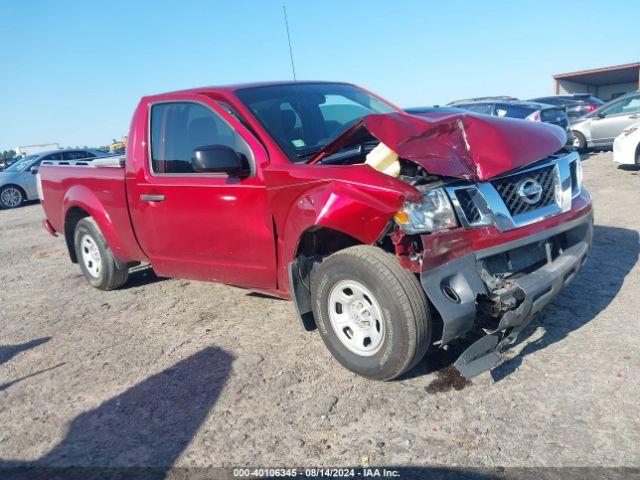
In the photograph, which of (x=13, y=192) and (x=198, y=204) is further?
(x=13, y=192)

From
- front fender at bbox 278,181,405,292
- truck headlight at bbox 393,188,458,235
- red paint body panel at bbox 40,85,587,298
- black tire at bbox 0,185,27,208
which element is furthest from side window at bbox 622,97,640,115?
black tire at bbox 0,185,27,208

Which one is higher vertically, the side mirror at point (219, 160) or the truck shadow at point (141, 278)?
the side mirror at point (219, 160)

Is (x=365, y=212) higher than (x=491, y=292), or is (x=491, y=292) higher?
(x=365, y=212)

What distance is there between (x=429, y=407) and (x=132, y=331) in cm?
274

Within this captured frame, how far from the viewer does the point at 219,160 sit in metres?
3.71

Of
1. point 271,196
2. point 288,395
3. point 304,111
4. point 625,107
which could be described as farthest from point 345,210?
point 625,107

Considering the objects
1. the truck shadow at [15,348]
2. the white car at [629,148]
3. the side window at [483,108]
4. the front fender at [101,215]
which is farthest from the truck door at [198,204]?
the side window at [483,108]

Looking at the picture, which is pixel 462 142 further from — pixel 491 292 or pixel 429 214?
pixel 491 292

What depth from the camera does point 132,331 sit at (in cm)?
468

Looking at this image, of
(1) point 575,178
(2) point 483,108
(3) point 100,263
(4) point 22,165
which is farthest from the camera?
(4) point 22,165

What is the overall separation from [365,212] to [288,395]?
121 cm

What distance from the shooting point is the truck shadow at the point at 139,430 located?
2.83 metres

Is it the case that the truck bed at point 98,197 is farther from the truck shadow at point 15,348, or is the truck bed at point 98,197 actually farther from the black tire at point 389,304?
the black tire at point 389,304

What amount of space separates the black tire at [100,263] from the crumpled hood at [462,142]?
9.59 ft
